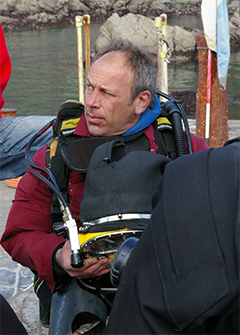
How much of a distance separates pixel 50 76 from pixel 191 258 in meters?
24.1

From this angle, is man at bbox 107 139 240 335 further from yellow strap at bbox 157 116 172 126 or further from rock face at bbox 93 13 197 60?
rock face at bbox 93 13 197 60

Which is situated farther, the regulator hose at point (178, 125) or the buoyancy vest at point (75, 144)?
the regulator hose at point (178, 125)

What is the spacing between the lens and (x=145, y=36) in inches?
1041

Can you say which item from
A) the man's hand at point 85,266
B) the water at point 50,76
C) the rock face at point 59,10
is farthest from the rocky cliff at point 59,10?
the man's hand at point 85,266

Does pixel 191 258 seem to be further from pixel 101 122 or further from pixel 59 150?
pixel 101 122

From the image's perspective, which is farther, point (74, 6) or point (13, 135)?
point (74, 6)

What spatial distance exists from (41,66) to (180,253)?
26730 millimetres

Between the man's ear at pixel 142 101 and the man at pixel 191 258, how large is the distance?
1.41 meters

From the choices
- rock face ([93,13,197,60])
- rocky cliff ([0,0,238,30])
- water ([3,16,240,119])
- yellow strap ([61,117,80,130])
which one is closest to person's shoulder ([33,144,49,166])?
yellow strap ([61,117,80,130])

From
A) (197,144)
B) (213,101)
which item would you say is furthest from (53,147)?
(213,101)

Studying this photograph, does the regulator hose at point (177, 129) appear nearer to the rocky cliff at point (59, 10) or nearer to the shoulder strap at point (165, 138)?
the shoulder strap at point (165, 138)

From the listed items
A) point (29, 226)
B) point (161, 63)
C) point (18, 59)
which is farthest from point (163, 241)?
point (18, 59)

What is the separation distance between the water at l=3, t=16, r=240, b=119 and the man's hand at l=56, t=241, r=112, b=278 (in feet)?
43.3

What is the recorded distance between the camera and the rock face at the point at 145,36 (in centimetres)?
2584
